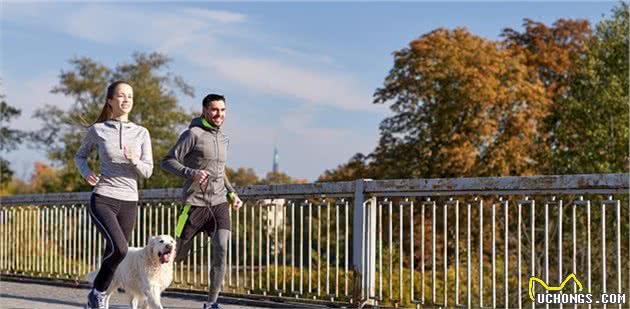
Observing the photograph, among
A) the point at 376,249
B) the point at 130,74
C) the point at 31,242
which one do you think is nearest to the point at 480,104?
the point at 130,74

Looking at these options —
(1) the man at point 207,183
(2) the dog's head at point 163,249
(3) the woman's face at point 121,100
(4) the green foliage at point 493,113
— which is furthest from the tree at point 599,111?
(3) the woman's face at point 121,100

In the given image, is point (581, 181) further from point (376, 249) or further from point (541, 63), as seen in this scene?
point (541, 63)

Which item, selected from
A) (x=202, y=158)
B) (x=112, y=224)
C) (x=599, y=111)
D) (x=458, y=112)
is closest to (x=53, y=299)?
(x=202, y=158)

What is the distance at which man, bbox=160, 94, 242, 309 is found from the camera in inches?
357

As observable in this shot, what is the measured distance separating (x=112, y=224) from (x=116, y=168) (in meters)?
0.42

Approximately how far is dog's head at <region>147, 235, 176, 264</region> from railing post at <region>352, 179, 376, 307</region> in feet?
7.86

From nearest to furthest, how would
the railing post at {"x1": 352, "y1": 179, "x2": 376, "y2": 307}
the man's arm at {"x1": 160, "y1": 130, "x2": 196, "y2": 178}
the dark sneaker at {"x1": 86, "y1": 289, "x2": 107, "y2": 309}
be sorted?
1. the dark sneaker at {"x1": 86, "y1": 289, "x2": 107, "y2": 309}
2. the man's arm at {"x1": 160, "y1": 130, "x2": 196, "y2": 178}
3. the railing post at {"x1": 352, "y1": 179, "x2": 376, "y2": 307}

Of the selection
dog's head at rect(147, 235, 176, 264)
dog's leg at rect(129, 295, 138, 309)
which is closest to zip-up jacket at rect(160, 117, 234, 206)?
dog's head at rect(147, 235, 176, 264)

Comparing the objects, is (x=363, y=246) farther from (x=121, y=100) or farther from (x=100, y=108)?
(x=100, y=108)

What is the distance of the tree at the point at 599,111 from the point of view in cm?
4094

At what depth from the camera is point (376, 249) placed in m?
11.4

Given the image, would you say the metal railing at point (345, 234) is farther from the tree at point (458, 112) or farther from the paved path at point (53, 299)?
the tree at point (458, 112)

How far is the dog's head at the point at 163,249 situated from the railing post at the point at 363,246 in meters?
2.40

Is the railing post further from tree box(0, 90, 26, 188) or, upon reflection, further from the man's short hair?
tree box(0, 90, 26, 188)
